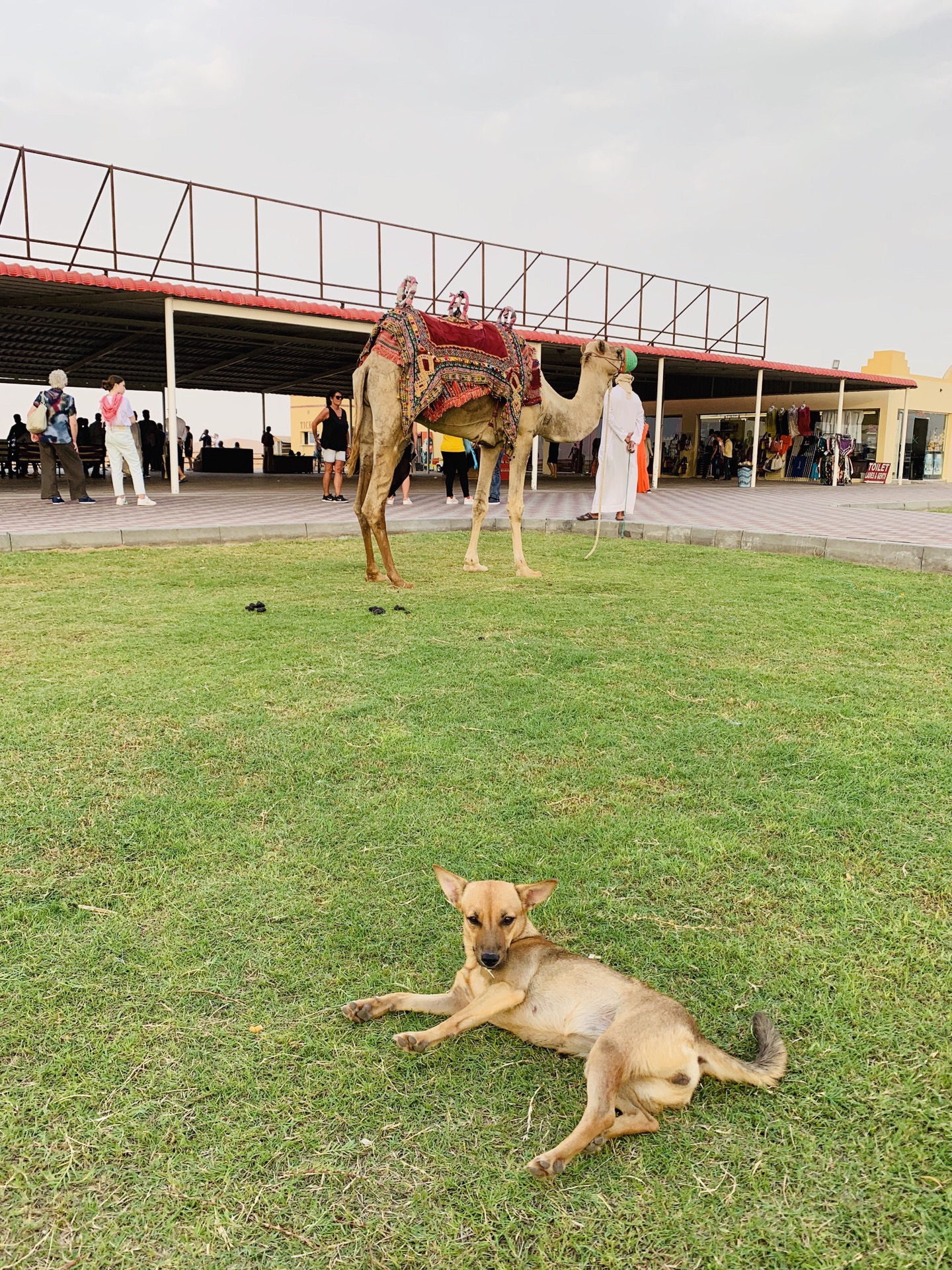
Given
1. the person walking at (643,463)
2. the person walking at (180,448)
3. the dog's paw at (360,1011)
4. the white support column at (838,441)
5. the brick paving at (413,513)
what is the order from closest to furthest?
the dog's paw at (360,1011) < the brick paving at (413,513) < the person walking at (643,463) < the person walking at (180,448) < the white support column at (838,441)

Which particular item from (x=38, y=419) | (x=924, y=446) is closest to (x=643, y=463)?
(x=38, y=419)

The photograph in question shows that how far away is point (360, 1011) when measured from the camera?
2004 mm

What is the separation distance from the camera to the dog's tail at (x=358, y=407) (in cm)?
715

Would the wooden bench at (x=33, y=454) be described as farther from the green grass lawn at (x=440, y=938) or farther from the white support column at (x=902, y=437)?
the white support column at (x=902, y=437)

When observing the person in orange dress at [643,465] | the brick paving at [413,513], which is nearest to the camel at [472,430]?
the brick paving at [413,513]

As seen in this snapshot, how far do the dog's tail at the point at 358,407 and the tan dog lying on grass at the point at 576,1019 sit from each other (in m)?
5.64

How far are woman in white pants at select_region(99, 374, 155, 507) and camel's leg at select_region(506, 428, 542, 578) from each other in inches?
259

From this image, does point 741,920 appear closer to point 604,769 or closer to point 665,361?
point 604,769

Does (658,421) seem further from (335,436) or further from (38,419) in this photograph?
(38,419)

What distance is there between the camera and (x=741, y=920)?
2.39 metres

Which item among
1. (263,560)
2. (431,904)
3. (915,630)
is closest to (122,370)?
(263,560)

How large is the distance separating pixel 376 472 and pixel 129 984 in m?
5.57

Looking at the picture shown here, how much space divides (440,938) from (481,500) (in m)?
6.34

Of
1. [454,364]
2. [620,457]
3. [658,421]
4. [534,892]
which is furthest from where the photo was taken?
[658,421]
